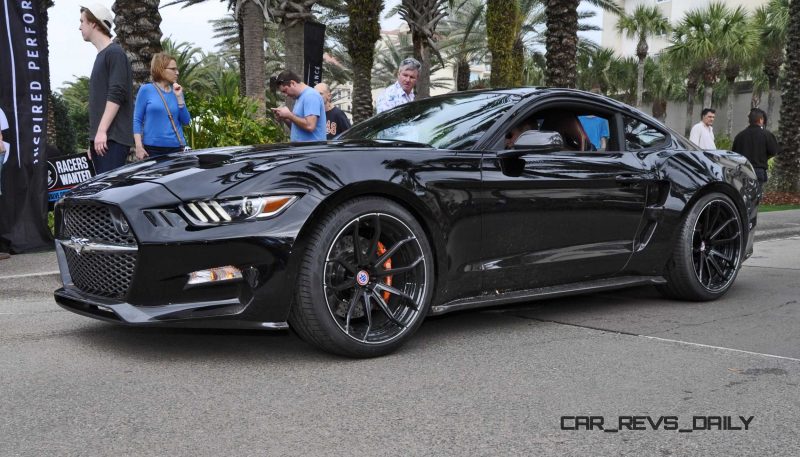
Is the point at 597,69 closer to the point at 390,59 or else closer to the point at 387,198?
the point at 390,59

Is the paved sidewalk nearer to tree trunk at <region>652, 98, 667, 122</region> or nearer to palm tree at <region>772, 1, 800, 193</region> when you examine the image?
palm tree at <region>772, 1, 800, 193</region>

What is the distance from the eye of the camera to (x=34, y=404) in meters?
3.15

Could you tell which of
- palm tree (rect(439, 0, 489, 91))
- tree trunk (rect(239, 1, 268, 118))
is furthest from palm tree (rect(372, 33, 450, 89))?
tree trunk (rect(239, 1, 268, 118))

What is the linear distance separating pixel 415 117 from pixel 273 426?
250 centimetres

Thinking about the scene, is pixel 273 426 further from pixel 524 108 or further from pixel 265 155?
pixel 524 108

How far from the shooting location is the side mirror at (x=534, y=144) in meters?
4.25

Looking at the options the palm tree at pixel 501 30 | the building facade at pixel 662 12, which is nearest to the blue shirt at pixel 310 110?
the palm tree at pixel 501 30

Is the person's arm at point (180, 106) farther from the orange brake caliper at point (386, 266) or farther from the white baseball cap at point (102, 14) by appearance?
the orange brake caliper at point (386, 266)

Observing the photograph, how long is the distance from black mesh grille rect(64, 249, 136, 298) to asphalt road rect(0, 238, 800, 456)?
345mm

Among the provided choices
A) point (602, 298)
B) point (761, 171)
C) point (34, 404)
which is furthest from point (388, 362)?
point (761, 171)

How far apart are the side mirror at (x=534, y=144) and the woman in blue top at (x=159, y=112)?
11.5 ft

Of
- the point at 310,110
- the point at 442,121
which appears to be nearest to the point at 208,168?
the point at 442,121

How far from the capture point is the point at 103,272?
3.69m

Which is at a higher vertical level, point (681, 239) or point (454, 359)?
point (681, 239)
